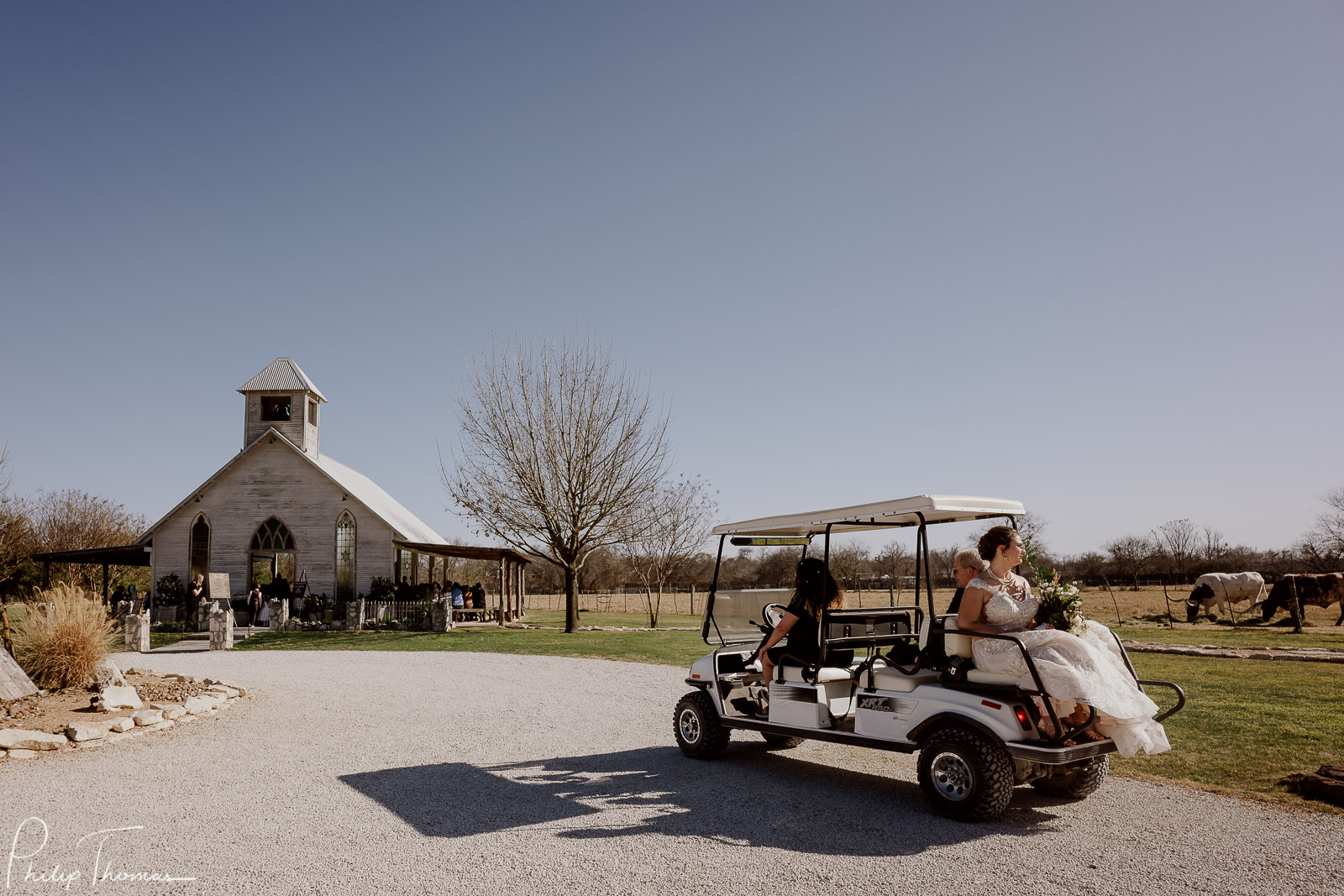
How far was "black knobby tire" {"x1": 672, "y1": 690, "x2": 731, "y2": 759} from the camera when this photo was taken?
25.6 feet

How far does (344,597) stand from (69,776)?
22.7 meters

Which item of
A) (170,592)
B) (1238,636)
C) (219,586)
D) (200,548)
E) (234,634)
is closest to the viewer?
(1238,636)

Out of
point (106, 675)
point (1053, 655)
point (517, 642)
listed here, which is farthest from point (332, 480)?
point (1053, 655)

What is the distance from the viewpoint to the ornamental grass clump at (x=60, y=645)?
10297 mm

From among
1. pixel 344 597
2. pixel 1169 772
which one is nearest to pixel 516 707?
pixel 1169 772

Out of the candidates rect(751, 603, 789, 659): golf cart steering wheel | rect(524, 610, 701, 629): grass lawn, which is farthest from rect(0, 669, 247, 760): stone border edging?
rect(524, 610, 701, 629): grass lawn

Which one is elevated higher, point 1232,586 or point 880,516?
point 880,516

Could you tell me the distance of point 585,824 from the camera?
18.8 ft

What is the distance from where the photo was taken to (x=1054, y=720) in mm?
5418

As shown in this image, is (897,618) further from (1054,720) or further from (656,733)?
(656,733)

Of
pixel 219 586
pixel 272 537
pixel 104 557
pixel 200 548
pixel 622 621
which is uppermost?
pixel 272 537

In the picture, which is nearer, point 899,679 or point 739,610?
point 899,679

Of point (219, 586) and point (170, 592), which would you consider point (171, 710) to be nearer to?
point (219, 586)

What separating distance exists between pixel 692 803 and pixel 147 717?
6.64m
